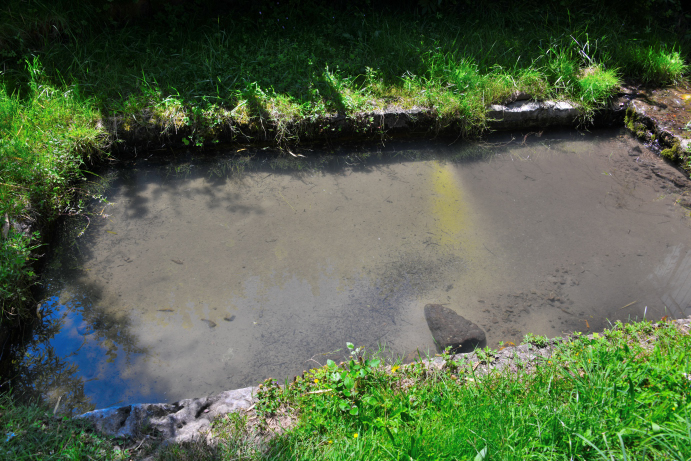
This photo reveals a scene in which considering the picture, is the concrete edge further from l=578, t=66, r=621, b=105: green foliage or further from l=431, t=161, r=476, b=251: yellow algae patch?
l=431, t=161, r=476, b=251: yellow algae patch

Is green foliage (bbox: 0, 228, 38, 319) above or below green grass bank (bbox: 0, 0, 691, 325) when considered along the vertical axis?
below

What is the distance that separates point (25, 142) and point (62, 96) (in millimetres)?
653

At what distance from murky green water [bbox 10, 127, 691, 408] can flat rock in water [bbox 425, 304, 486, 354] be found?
0.07 meters

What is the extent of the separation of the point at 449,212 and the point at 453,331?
1.08 meters

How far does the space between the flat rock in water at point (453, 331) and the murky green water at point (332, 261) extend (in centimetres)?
7

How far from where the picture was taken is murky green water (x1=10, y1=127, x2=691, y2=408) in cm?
246

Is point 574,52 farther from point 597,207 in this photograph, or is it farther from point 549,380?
point 549,380

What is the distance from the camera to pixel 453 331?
99.7 inches

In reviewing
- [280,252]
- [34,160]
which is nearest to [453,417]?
[280,252]

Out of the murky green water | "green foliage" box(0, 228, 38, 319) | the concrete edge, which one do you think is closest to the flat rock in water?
the murky green water

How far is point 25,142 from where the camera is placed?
126 inches

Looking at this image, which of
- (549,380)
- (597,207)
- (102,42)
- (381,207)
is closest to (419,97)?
(381,207)

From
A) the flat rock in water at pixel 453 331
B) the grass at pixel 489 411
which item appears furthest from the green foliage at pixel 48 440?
the flat rock in water at pixel 453 331

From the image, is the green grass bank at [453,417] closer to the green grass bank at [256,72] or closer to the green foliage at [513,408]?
the green foliage at [513,408]
